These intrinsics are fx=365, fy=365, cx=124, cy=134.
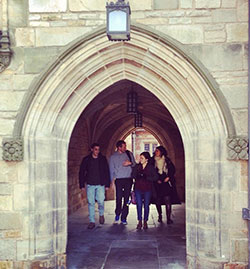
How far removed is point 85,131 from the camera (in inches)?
368

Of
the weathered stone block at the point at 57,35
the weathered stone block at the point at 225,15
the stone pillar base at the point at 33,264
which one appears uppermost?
the weathered stone block at the point at 225,15

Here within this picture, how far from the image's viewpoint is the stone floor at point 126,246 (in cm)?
444

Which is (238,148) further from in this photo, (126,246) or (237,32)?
(126,246)

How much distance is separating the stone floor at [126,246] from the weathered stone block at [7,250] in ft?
2.26

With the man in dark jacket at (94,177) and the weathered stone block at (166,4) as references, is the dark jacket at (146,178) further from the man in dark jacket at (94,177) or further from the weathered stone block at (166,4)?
the weathered stone block at (166,4)

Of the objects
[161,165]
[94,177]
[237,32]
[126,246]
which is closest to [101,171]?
[94,177]

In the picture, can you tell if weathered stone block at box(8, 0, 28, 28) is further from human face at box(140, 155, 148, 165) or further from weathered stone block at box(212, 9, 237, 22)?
human face at box(140, 155, 148, 165)

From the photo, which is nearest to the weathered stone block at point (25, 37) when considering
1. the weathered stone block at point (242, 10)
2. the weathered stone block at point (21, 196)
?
the weathered stone block at point (21, 196)

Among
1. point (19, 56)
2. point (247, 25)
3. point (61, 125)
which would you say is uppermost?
point (247, 25)

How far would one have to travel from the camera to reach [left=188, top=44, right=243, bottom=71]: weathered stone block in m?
3.99

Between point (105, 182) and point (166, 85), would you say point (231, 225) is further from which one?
point (105, 182)

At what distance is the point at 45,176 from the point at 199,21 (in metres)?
2.45

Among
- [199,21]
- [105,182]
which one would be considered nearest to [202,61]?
[199,21]

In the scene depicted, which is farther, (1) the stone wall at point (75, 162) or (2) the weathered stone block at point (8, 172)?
(1) the stone wall at point (75, 162)
